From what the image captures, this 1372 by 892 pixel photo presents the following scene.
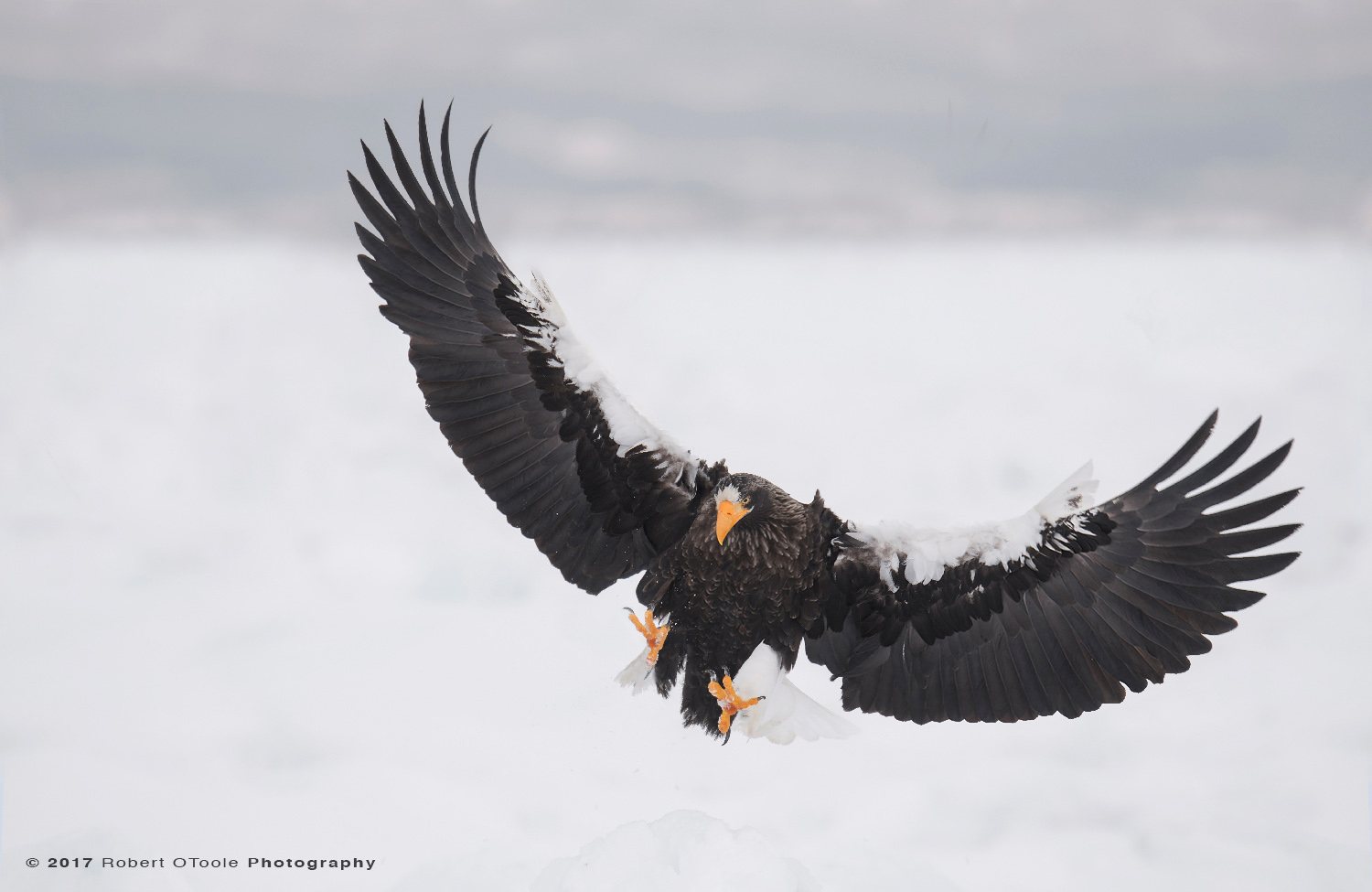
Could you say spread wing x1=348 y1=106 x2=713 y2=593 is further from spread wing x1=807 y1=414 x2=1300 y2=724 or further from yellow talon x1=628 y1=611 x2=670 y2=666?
spread wing x1=807 y1=414 x2=1300 y2=724

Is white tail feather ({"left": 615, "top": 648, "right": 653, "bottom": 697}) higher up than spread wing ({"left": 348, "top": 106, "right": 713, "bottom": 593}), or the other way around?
spread wing ({"left": 348, "top": 106, "right": 713, "bottom": 593})

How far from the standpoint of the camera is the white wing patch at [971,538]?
3.90 meters

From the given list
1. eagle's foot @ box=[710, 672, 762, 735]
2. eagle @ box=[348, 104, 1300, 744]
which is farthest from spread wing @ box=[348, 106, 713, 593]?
eagle's foot @ box=[710, 672, 762, 735]

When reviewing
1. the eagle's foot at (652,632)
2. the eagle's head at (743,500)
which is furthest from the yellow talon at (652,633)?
the eagle's head at (743,500)

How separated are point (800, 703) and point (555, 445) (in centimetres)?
174

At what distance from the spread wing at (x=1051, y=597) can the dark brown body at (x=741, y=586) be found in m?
0.18

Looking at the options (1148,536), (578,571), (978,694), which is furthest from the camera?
(578,571)

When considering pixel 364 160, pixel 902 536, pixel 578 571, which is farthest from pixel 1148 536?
pixel 364 160

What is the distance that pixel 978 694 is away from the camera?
14.0ft

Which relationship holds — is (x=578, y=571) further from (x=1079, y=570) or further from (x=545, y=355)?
(x=1079, y=570)

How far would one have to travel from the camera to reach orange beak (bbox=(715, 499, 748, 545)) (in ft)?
12.6

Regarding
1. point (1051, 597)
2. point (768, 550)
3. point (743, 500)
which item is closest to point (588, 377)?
point (743, 500)

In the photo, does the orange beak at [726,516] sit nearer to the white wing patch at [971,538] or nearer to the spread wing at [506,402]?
the spread wing at [506,402]

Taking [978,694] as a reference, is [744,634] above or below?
above
